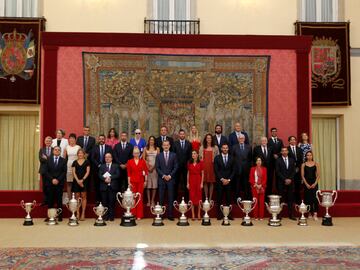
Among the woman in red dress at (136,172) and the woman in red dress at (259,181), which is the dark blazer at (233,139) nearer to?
the woman in red dress at (259,181)

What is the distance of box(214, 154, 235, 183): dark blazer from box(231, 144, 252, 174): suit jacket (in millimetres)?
257

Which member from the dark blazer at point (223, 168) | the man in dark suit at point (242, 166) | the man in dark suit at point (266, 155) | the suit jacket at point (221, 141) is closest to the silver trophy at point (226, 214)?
the dark blazer at point (223, 168)

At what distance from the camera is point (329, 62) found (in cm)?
1492

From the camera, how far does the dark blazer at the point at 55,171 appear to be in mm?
10344

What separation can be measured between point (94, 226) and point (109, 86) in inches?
145

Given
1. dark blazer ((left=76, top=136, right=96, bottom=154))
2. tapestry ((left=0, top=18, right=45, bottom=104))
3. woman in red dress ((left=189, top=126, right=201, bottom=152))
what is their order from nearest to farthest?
1. dark blazer ((left=76, top=136, right=96, bottom=154))
2. woman in red dress ((left=189, top=126, right=201, bottom=152))
3. tapestry ((left=0, top=18, right=45, bottom=104))

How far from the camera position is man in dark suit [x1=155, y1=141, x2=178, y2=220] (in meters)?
10.5

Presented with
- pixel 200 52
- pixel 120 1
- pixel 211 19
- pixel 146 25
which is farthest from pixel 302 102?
pixel 120 1

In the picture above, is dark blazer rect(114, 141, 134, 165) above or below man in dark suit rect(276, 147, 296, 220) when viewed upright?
above

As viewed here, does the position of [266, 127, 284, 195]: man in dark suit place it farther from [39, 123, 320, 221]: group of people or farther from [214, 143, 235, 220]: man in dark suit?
[214, 143, 235, 220]: man in dark suit

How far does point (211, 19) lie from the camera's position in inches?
589

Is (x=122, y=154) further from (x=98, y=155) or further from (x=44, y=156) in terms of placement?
(x=44, y=156)

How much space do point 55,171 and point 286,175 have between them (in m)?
4.63

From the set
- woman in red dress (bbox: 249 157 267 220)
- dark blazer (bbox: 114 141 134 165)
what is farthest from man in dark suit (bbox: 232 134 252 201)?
dark blazer (bbox: 114 141 134 165)
